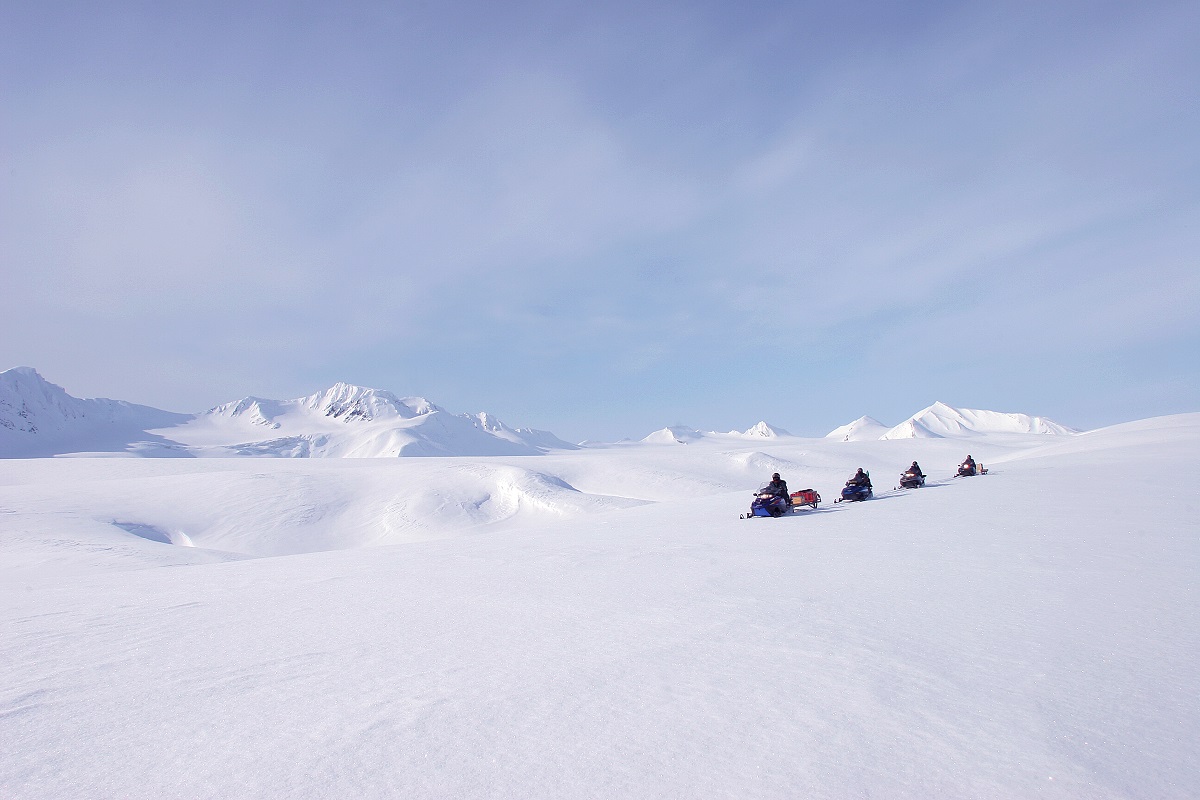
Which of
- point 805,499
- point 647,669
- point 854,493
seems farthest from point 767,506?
point 647,669

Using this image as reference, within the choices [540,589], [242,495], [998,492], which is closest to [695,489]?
[998,492]

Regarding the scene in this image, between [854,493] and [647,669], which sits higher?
[854,493]

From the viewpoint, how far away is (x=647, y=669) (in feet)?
19.1

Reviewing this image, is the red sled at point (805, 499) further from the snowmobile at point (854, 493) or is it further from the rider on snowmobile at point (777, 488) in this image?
the snowmobile at point (854, 493)

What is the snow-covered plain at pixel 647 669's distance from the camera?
4109mm

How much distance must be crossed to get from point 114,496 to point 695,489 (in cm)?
3893

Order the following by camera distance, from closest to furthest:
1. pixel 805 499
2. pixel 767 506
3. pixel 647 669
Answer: pixel 647 669
pixel 767 506
pixel 805 499

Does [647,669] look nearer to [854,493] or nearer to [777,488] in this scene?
[777,488]

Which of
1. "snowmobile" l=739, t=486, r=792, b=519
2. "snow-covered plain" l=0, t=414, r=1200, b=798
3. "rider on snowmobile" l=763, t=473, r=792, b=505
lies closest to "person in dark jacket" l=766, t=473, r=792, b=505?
"rider on snowmobile" l=763, t=473, r=792, b=505

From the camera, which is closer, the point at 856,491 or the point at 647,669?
the point at 647,669

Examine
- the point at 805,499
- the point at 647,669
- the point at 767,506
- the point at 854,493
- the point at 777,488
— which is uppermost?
the point at 777,488

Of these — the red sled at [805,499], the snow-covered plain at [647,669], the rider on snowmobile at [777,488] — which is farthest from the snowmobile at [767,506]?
the snow-covered plain at [647,669]

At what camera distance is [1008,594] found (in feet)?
27.0

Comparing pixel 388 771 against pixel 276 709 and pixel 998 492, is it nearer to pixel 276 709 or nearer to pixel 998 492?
pixel 276 709
